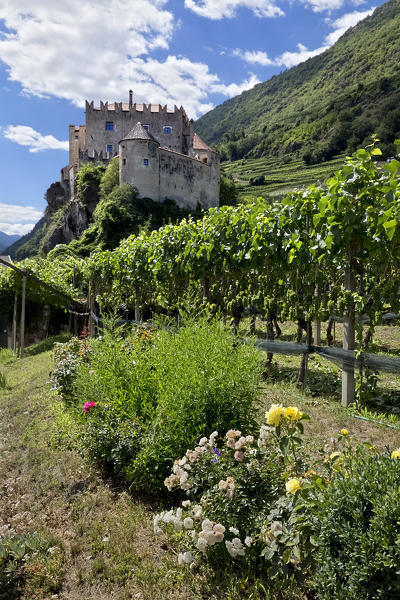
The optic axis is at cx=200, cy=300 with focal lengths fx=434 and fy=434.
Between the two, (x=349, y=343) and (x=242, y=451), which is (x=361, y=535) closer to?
(x=242, y=451)

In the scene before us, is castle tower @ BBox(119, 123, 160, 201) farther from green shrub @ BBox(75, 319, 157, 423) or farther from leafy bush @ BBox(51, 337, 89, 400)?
green shrub @ BBox(75, 319, 157, 423)

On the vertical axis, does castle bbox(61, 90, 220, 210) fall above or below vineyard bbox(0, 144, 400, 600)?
above

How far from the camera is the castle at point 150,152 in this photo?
169 feet

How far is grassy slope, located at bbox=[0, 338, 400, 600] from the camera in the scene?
2875mm

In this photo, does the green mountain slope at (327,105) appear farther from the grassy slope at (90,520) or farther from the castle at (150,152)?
the grassy slope at (90,520)

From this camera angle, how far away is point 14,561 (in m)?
3.19

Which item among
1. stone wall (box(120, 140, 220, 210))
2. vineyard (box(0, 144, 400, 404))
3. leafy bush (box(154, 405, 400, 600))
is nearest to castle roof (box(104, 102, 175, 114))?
stone wall (box(120, 140, 220, 210))

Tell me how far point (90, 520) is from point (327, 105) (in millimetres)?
123890

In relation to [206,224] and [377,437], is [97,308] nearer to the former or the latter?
[206,224]

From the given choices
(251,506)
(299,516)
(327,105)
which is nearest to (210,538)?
(251,506)

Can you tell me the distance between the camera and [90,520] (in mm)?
3785

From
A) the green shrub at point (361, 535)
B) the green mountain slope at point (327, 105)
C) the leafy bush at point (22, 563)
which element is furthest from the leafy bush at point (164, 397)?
the green mountain slope at point (327, 105)

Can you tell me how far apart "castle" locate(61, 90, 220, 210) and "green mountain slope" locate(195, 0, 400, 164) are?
3391 cm

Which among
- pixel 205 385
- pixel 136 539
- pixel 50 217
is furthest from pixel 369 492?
pixel 50 217
